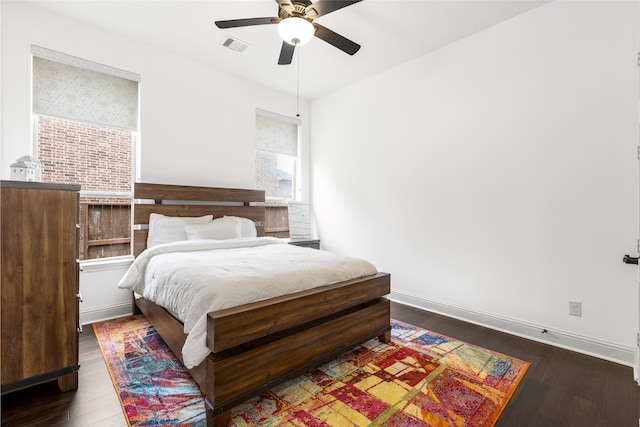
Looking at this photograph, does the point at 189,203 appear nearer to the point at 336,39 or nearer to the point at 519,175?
the point at 336,39

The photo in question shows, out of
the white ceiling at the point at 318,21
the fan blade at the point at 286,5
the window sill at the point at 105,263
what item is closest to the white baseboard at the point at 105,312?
the window sill at the point at 105,263

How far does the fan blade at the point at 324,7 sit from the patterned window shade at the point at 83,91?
7.06ft

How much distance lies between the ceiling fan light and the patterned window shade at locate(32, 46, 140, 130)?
194cm

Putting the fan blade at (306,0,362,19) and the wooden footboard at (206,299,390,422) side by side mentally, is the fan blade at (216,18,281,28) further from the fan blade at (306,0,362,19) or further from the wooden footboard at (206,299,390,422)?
the wooden footboard at (206,299,390,422)

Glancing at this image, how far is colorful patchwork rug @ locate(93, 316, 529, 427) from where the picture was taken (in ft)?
5.17

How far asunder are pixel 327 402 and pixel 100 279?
2550 mm

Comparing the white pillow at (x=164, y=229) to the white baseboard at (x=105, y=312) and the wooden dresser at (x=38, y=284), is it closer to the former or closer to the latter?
the white baseboard at (x=105, y=312)

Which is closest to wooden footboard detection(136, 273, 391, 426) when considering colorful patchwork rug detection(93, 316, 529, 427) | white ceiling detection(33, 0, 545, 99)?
colorful patchwork rug detection(93, 316, 529, 427)

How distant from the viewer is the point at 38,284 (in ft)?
5.51

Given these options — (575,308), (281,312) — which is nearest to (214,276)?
(281,312)

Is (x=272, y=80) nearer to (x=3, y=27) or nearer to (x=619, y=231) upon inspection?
(x=3, y=27)

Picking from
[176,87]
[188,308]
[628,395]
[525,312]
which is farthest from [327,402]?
[176,87]

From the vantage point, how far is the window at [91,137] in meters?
2.73

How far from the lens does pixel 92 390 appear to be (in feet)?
5.89
